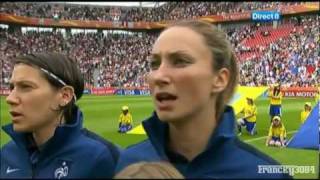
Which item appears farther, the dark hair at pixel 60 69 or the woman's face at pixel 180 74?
the dark hair at pixel 60 69

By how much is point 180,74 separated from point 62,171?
3.25 feet

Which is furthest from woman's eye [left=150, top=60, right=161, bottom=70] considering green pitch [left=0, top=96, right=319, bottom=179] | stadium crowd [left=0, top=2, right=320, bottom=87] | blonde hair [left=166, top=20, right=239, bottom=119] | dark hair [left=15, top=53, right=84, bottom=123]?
stadium crowd [left=0, top=2, right=320, bottom=87]

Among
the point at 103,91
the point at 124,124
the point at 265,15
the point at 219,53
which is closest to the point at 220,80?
the point at 219,53

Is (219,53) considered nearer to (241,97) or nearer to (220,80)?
(220,80)

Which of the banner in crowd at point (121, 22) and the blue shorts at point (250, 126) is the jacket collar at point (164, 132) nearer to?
the blue shorts at point (250, 126)

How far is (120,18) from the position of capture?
218 feet

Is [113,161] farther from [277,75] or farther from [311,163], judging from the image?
[277,75]

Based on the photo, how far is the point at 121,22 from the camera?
6538 cm

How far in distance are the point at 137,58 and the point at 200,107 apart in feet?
192

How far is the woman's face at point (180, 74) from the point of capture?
240 cm

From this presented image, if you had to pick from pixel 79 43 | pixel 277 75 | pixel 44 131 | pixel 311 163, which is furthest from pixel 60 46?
pixel 44 131

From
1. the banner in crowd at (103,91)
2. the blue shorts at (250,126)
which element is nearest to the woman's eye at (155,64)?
the blue shorts at (250,126)

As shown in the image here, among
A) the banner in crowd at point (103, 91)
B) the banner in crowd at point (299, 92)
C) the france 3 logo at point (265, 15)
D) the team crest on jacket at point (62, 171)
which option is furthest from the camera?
the france 3 logo at point (265, 15)

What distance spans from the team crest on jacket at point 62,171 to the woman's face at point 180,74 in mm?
817
